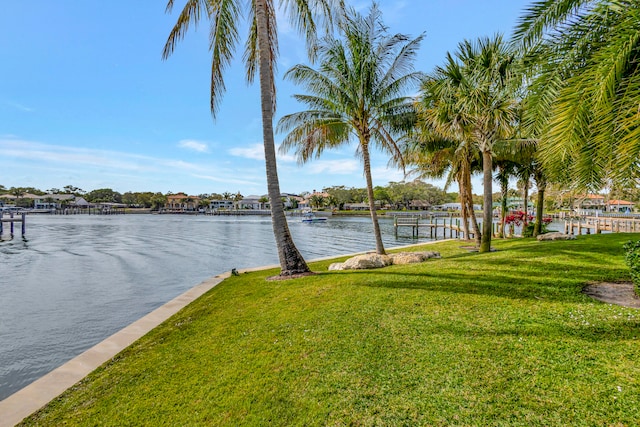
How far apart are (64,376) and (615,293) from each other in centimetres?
Result: 871

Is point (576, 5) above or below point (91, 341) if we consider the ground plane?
above

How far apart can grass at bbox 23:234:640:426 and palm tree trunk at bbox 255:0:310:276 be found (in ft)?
9.41

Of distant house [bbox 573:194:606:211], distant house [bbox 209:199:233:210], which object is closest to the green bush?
distant house [bbox 573:194:606:211]

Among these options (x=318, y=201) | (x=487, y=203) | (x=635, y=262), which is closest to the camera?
(x=635, y=262)

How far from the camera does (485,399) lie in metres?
2.93

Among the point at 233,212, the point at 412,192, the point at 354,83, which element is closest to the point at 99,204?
the point at 233,212

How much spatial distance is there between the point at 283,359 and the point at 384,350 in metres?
1.27

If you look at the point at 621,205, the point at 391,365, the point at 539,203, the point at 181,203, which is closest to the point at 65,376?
the point at 391,365

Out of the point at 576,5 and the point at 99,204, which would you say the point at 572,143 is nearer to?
the point at 576,5

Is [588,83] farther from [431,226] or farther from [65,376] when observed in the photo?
[431,226]

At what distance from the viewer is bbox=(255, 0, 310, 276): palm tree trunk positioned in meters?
8.90

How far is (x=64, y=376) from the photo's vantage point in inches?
183

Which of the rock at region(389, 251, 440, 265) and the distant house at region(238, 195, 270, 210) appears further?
the distant house at region(238, 195, 270, 210)

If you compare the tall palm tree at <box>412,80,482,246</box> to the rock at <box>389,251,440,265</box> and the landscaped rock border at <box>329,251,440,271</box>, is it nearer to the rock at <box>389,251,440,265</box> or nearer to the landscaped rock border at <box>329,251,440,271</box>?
the rock at <box>389,251,440,265</box>
